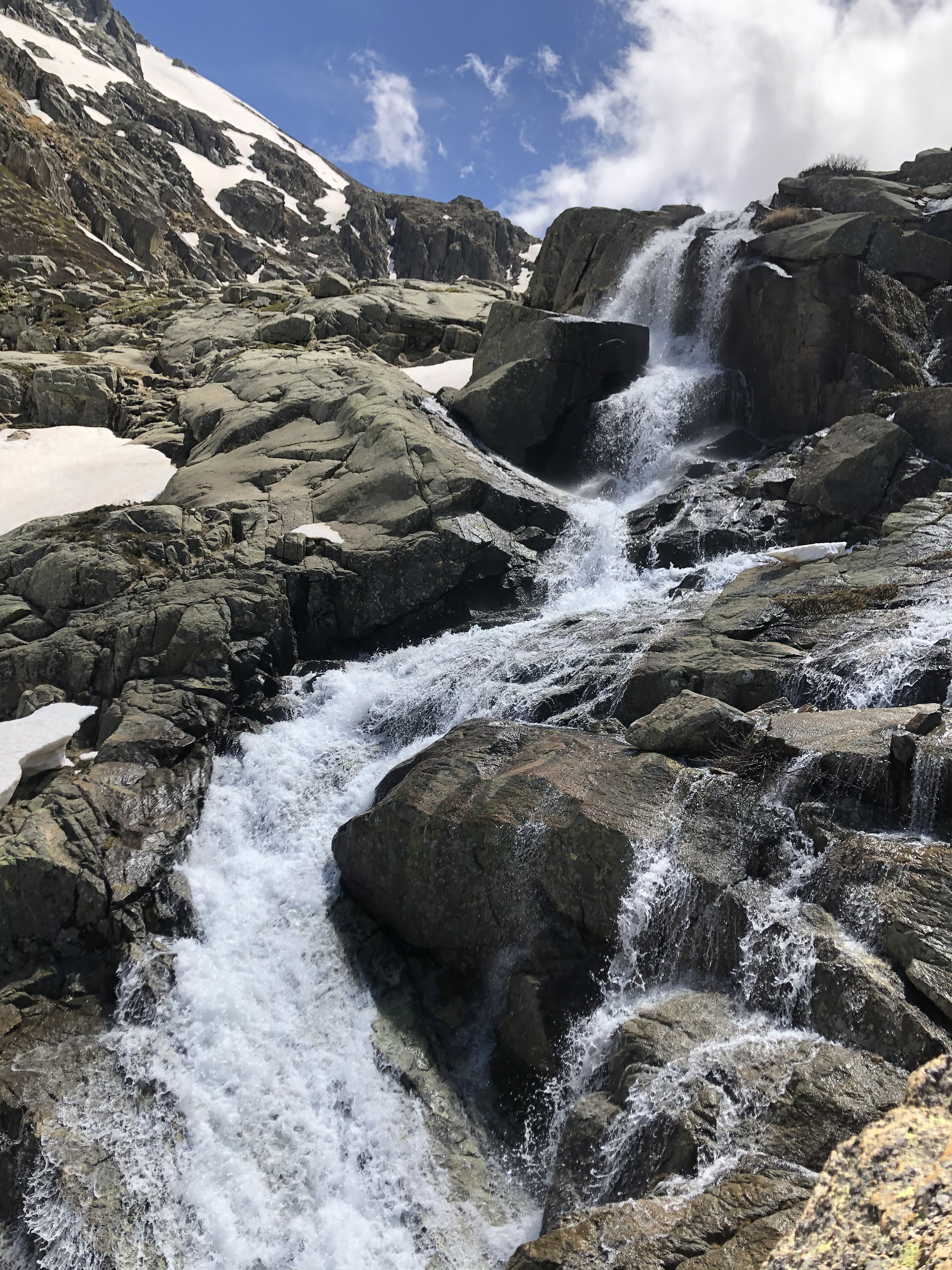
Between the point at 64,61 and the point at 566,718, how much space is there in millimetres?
145230

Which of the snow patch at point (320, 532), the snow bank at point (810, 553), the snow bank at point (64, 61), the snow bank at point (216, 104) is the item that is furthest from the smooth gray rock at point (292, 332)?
the snow bank at point (216, 104)

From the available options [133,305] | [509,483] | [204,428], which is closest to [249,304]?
[133,305]

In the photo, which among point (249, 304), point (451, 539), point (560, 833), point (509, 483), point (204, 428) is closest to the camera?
point (560, 833)

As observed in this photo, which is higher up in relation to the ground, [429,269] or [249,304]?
[429,269]

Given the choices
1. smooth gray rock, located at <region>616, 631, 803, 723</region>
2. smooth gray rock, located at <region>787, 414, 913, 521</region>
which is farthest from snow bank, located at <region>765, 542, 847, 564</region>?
smooth gray rock, located at <region>616, 631, 803, 723</region>

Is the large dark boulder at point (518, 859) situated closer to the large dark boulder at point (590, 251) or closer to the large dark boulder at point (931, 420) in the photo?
the large dark boulder at point (931, 420)

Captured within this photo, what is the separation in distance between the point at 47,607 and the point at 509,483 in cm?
1165

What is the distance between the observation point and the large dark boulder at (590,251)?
103 feet

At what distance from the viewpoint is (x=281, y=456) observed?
857 inches

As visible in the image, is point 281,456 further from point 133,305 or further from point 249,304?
point 133,305

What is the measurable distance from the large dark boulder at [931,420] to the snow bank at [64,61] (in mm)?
Answer: 123177

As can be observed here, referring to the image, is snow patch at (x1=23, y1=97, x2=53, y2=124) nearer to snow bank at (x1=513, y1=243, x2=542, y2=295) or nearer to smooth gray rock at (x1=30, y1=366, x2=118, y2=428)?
snow bank at (x1=513, y1=243, x2=542, y2=295)

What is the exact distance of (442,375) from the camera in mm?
30703

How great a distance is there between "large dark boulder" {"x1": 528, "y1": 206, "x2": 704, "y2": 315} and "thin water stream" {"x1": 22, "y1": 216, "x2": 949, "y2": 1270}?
21228mm
